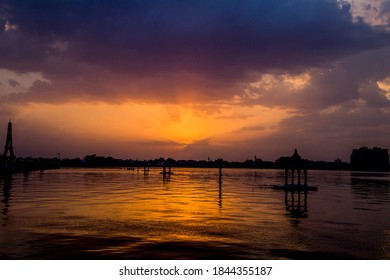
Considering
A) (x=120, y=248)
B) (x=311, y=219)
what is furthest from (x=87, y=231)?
(x=311, y=219)

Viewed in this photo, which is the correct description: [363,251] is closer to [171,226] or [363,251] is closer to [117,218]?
[171,226]

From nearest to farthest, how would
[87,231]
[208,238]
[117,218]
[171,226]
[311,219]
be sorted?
1. [208,238]
2. [87,231]
3. [171,226]
4. [117,218]
5. [311,219]

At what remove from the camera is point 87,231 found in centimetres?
2233

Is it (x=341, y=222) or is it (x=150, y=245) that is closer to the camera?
(x=150, y=245)

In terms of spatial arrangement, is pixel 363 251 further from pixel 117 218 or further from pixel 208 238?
pixel 117 218

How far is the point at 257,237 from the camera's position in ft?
70.1
